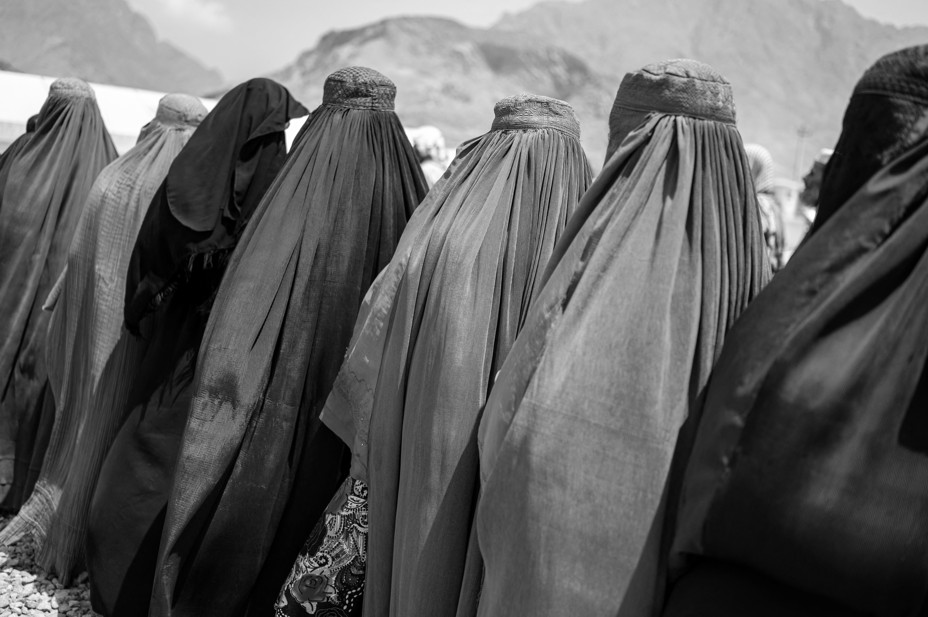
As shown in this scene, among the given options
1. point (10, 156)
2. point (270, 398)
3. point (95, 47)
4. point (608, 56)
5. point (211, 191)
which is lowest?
point (270, 398)

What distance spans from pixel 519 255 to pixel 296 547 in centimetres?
113

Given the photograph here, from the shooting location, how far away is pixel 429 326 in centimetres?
216

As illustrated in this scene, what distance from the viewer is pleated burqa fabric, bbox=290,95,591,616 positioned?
82.1 inches

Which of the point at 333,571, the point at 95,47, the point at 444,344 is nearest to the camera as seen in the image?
the point at 444,344

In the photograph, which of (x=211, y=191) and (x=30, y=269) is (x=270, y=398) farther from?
(x=30, y=269)

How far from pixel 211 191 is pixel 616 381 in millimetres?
1803

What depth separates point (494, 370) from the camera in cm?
214

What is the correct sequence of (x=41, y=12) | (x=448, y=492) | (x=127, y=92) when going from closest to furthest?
(x=448, y=492) < (x=127, y=92) < (x=41, y=12)

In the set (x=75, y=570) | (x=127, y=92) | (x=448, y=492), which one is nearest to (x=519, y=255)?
(x=448, y=492)

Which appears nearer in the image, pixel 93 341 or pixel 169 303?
pixel 169 303

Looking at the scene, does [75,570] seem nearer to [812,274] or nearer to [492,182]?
[492,182]

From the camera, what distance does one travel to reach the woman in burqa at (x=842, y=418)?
1.25 metres

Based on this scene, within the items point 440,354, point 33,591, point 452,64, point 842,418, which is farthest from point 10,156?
point 452,64

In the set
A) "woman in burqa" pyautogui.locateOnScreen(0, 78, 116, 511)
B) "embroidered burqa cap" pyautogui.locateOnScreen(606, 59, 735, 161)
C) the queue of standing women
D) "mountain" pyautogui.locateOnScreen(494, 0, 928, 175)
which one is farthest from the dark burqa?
"mountain" pyautogui.locateOnScreen(494, 0, 928, 175)
